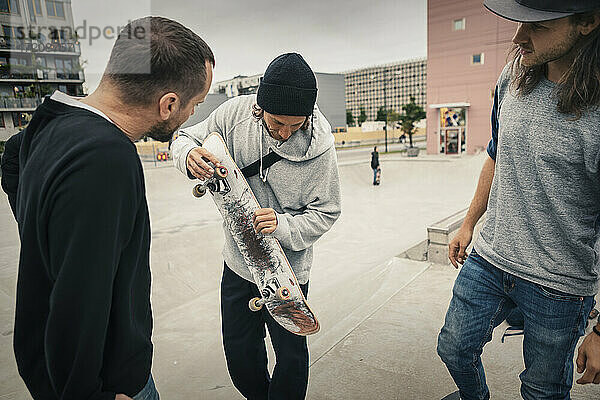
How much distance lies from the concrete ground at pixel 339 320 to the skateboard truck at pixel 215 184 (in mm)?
1072

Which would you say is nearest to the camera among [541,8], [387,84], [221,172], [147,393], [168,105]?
[168,105]

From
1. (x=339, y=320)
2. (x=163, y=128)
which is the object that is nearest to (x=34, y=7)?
(x=163, y=128)

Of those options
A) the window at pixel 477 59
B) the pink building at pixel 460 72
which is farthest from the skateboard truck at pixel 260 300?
the window at pixel 477 59

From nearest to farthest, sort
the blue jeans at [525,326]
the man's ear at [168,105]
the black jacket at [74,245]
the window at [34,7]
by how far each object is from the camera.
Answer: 1. the black jacket at [74,245]
2. the man's ear at [168,105]
3. the blue jeans at [525,326]
4. the window at [34,7]

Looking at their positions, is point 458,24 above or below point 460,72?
above

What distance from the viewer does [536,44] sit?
4.00 ft

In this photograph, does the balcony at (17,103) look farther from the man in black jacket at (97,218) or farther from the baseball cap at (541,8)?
the baseball cap at (541,8)

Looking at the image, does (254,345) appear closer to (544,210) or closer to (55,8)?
(544,210)

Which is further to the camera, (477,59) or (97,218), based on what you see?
(477,59)

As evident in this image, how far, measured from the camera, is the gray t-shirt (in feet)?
3.91

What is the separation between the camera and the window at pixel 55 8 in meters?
1.61

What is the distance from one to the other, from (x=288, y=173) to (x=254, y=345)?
71cm

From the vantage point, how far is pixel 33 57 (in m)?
1.62

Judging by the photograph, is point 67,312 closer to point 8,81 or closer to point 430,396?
point 8,81
